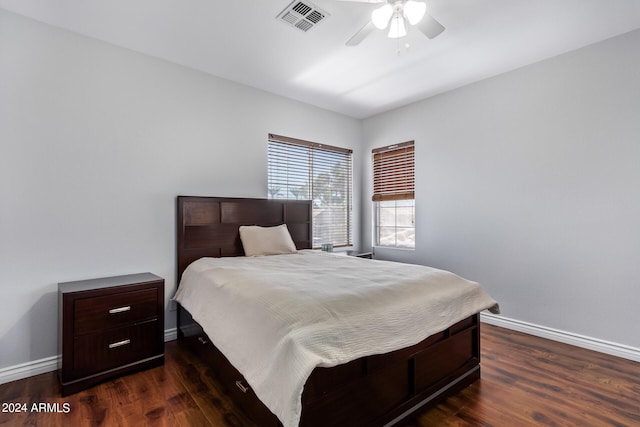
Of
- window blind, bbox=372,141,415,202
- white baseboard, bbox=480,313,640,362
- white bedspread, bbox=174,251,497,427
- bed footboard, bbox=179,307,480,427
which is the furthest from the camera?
window blind, bbox=372,141,415,202

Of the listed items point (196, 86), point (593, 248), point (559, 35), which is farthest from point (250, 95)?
point (593, 248)

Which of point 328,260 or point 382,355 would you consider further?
point 328,260

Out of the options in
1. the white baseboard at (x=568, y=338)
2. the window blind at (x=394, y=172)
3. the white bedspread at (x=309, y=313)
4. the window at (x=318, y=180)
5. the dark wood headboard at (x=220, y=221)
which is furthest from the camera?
the window blind at (x=394, y=172)

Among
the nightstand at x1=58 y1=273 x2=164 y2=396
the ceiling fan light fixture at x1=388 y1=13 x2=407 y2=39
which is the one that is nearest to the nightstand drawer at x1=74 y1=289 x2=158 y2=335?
the nightstand at x1=58 y1=273 x2=164 y2=396

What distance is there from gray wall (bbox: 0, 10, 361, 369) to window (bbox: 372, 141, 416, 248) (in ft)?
7.21

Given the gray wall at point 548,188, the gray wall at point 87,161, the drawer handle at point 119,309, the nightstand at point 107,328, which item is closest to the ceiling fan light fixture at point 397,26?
the gray wall at point 548,188

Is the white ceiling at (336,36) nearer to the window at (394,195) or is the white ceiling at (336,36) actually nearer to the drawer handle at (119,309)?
the window at (394,195)

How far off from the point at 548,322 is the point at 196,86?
13.8 ft

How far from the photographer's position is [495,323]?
10.8 feet

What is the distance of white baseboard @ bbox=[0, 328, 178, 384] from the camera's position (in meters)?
2.15

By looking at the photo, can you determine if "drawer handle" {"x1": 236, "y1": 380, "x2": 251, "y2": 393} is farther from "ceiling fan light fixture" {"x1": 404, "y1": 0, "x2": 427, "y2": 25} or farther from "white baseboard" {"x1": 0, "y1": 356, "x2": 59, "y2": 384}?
"ceiling fan light fixture" {"x1": 404, "y1": 0, "x2": 427, "y2": 25}

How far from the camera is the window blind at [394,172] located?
4133 millimetres

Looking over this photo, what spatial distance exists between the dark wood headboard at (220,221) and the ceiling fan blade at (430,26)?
2.29 meters

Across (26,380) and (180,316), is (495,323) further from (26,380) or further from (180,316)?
(26,380)
